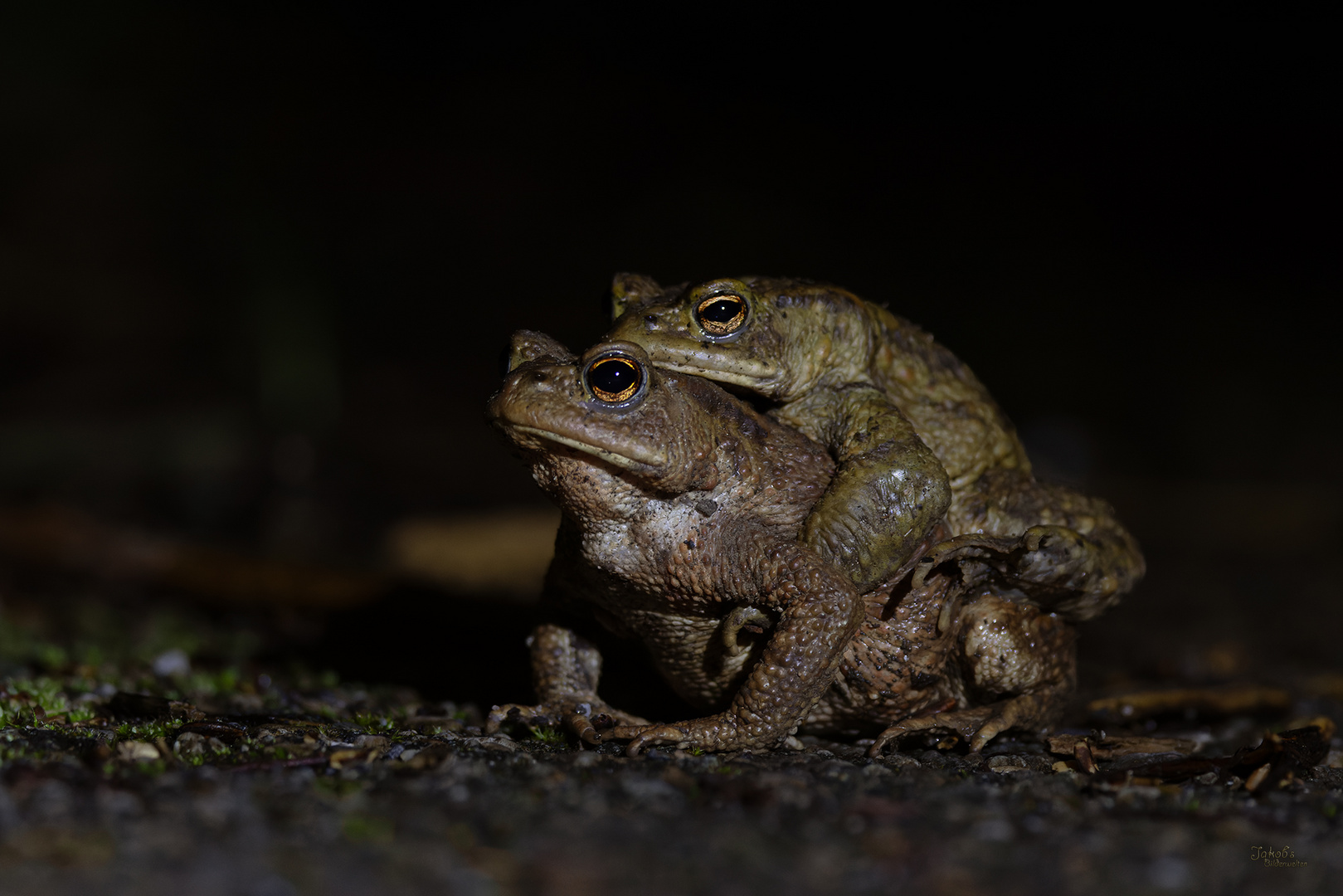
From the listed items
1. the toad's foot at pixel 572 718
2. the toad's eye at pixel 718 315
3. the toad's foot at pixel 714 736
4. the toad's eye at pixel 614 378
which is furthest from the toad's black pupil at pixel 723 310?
the toad's foot at pixel 572 718

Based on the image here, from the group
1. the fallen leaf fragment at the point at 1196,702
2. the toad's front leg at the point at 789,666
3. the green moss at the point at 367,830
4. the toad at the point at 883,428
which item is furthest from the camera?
the fallen leaf fragment at the point at 1196,702

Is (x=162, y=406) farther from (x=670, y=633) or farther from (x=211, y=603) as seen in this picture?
(x=670, y=633)

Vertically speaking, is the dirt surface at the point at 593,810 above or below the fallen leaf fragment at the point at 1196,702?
below

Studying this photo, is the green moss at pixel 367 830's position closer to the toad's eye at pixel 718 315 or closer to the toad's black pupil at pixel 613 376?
the toad's black pupil at pixel 613 376

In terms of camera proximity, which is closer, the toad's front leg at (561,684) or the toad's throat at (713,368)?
the toad's throat at (713,368)

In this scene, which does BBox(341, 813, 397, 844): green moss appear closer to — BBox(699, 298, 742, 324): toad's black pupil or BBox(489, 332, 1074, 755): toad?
BBox(489, 332, 1074, 755): toad

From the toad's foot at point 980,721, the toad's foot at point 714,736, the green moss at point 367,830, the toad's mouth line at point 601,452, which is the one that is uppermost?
the toad's mouth line at point 601,452

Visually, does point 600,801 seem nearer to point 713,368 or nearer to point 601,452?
point 601,452

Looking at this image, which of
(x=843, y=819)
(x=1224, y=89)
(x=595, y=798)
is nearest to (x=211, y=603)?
(x=595, y=798)
